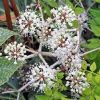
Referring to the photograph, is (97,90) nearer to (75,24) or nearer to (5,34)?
(75,24)

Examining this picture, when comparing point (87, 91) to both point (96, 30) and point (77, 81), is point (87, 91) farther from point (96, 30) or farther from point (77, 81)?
point (96, 30)

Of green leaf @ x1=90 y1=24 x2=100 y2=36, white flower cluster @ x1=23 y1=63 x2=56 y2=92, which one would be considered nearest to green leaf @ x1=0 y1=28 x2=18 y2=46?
white flower cluster @ x1=23 y1=63 x2=56 y2=92

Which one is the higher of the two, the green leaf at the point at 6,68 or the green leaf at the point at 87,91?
the green leaf at the point at 6,68

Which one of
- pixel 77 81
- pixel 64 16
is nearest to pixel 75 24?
pixel 64 16

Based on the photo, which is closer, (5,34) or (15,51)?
(15,51)

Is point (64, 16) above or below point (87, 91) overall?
above

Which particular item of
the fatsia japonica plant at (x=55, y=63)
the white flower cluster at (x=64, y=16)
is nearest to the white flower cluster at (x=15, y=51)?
the fatsia japonica plant at (x=55, y=63)

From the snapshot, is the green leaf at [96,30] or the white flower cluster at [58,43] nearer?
the white flower cluster at [58,43]

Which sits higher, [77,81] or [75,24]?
[75,24]

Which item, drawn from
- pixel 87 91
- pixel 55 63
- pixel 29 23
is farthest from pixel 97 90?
pixel 29 23

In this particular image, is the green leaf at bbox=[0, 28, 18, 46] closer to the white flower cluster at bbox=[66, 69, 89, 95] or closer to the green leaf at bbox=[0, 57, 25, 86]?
the green leaf at bbox=[0, 57, 25, 86]

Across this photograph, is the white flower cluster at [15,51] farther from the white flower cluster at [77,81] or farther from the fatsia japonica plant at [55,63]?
the white flower cluster at [77,81]
